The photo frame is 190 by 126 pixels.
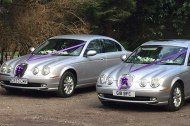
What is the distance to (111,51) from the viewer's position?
13.5 m

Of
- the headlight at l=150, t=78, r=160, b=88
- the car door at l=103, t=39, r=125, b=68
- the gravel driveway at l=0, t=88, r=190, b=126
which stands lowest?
the gravel driveway at l=0, t=88, r=190, b=126

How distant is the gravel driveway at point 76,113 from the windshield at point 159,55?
3.35 ft

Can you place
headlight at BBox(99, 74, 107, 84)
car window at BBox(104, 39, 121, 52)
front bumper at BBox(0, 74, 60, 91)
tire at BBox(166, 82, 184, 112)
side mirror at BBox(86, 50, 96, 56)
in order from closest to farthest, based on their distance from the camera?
tire at BBox(166, 82, 184, 112)
headlight at BBox(99, 74, 107, 84)
front bumper at BBox(0, 74, 60, 91)
side mirror at BBox(86, 50, 96, 56)
car window at BBox(104, 39, 121, 52)

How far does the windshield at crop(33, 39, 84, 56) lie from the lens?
12.3 m

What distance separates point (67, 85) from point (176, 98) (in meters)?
3.00

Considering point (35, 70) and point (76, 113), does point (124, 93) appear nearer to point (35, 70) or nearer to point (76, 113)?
point (76, 113)

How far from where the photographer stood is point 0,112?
929 cm

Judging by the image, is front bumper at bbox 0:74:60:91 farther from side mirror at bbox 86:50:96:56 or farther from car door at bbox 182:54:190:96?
car door at bbox 182:54:190:96

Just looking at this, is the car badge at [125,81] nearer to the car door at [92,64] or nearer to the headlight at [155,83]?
the headlight at [155,83]

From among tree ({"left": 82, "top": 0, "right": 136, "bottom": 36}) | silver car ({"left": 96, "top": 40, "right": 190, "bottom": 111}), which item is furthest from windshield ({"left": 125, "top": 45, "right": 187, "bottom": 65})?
tree ({"left": 82, "top": 0, "right": 136, "bottom": 36})

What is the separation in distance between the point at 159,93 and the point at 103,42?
4.21 m

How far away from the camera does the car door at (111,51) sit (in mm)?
13211

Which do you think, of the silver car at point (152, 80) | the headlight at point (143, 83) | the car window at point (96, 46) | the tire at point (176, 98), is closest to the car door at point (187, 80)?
the silver car at point (152, 80)

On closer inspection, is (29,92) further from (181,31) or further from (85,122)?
(181,31)
